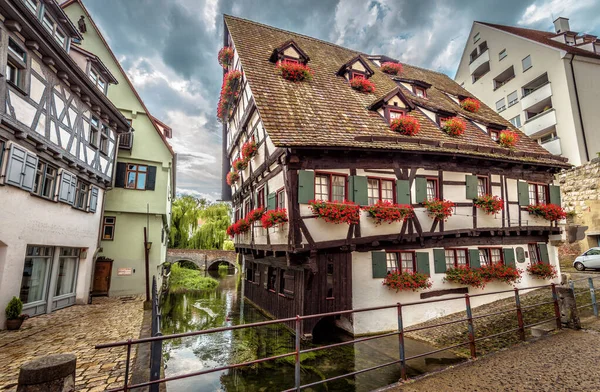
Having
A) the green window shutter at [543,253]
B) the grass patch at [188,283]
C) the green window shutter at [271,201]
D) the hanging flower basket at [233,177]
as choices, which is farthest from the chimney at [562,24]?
the grass patch at [188,283]

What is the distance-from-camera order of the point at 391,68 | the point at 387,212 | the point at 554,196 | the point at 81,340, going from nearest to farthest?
the point at 81,340
the point at 387,212
the point at 554,196
the point at 391,68

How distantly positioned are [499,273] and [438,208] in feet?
12.3

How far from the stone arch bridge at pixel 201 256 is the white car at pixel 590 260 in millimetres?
29025

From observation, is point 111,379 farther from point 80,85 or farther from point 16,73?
point 80,85

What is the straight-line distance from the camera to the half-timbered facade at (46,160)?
8.15 meters

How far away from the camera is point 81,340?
24.4 ft

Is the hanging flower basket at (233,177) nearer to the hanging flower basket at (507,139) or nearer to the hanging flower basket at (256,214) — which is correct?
the hanging flower basket at (256,214)

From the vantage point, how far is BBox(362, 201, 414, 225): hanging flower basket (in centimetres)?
945

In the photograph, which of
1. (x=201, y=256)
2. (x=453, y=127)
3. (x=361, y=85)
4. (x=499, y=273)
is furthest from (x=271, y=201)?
(x=201, y=256)

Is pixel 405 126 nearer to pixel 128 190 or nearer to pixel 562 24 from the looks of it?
pixel 128 190

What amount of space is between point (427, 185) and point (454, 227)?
1.81 metres

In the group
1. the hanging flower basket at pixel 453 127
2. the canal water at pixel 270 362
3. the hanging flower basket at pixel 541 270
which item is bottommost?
the canal water at pixel 270 362

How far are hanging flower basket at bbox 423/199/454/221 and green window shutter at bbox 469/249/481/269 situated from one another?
198cm

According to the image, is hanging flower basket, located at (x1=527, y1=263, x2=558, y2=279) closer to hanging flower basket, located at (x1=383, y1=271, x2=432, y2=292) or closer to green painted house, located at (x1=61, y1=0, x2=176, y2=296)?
hanging flower basket, located at (x1=383, y1=271, x2=432, y2=292)
